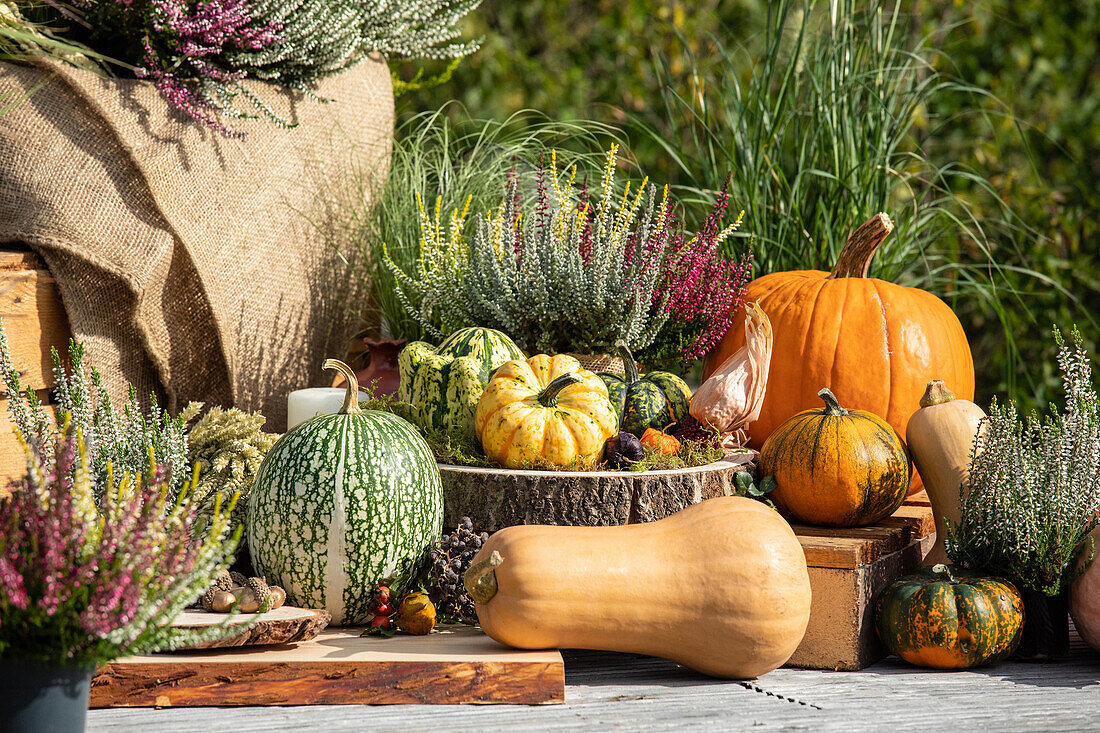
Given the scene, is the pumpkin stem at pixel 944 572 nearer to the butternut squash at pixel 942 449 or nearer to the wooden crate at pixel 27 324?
the butternut squash at pixel 942 449

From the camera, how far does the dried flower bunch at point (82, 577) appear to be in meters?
1.49

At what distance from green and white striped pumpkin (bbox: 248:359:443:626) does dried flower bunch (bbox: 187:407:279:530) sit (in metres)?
0.23

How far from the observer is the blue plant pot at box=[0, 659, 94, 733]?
1513 mm

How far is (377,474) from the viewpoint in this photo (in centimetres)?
218

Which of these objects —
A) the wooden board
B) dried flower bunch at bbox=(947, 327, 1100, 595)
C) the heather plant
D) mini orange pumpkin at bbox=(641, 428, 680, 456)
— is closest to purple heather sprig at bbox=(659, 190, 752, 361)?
the heather plant

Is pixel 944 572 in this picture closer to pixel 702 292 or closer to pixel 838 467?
pixel 838 467

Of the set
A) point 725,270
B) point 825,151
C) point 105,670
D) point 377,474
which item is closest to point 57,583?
point 105,670

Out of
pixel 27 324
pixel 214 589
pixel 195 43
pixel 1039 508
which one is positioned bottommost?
pixel 214 589

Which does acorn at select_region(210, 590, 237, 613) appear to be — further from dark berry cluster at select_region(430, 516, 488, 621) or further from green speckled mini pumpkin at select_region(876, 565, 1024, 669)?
green speckled mini pumpkin at select_region(876, 565, 1024, 669)

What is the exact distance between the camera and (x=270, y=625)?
195cm

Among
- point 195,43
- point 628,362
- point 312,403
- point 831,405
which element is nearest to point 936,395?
point 831,405

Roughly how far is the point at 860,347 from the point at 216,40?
1.95 metres

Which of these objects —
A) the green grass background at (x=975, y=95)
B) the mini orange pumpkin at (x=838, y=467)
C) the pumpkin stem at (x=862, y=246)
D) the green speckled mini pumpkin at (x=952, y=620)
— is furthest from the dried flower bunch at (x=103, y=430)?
the green grass background at (x=975, y=95)

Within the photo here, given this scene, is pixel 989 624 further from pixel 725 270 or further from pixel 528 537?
pixel 725 270
